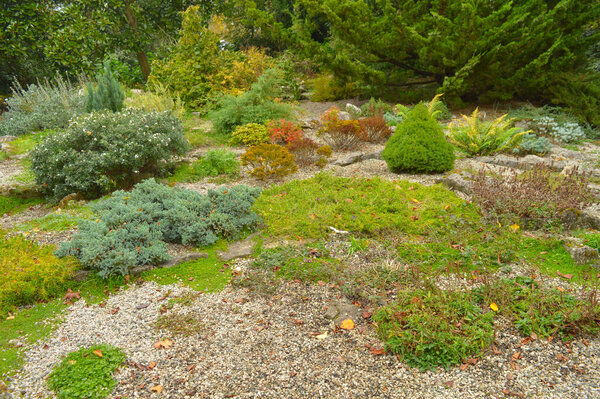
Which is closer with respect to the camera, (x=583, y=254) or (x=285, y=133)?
(x=583, y=254)

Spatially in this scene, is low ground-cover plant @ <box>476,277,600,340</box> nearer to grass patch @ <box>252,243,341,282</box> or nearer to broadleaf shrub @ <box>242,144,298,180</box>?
grass patch @ <box>252,243,341,282</box>

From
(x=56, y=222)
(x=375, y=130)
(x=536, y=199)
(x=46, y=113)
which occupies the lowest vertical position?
(x=536, y=199)

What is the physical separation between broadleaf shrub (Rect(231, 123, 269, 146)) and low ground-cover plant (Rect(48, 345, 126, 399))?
5.36m

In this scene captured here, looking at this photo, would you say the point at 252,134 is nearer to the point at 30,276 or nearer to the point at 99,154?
the point at 99,154

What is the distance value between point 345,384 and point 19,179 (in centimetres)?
644

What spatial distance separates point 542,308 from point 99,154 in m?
5.71

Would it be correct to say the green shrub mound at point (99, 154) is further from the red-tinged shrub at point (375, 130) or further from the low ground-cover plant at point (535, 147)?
the low ground-cover plant at point (535, 147)

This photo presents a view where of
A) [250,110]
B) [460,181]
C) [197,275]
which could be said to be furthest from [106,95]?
[460,181]

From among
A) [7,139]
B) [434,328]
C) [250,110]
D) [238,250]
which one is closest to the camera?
[434,328]

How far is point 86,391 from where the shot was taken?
2465 mm

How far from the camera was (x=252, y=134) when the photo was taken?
7.77 m

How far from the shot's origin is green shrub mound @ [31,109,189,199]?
19.0 feet

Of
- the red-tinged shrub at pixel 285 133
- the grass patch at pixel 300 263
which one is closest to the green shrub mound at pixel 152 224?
the grass patch at pixel 300 263

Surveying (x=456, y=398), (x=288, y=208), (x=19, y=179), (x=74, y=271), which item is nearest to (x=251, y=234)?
(x=288, y=208)
